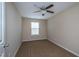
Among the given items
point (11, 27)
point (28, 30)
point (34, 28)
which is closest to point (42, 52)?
point (11, 27)

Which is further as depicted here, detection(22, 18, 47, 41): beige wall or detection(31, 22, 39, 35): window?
detection(31, 22, 39, 35): window

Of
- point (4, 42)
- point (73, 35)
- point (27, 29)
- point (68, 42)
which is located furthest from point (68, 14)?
point (27, 29)

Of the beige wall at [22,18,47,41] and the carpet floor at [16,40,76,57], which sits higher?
the beige wall at [22,18,47,41]

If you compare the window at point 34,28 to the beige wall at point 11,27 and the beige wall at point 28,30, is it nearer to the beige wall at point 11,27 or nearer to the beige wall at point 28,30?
the beige wall at point 28,30

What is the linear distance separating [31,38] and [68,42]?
3917 millimetres

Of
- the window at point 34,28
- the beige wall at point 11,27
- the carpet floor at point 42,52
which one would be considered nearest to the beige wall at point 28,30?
the window at point 34,28

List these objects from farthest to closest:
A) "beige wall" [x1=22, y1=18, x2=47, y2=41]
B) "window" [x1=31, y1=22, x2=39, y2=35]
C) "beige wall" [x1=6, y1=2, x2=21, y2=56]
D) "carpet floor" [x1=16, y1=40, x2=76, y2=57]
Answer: "window" [x1=31, y1=22, x2=39, y2=35] → "beige wall" [x1=22, y1=18, x2=47, y2=41] → "carpet floor" [x1=16, y1=40, x2=76, y2=57] → "beige wall" [x1=6, y1=2, x2=21, y2=56]

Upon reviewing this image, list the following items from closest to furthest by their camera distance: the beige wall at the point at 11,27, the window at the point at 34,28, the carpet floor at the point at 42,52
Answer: the beige wall at the point at 11,27 < the carpet floor at the point at 42,52 < the window at the point at 34,28

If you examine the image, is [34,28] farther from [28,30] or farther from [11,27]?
[11,27]

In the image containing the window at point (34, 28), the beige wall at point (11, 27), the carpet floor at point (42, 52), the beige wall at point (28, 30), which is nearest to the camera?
the beige wall at point (11, 27)

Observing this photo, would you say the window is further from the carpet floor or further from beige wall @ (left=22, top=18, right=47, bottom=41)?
the carpet floor

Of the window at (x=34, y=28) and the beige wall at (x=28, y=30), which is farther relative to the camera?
the window at (x=34, y=28)

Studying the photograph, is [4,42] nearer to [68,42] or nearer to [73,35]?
[73,35]

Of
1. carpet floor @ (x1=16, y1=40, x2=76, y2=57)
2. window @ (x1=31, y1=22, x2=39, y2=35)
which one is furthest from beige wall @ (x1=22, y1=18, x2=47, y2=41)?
carpet floor @ (x1=16, y1=40, x2=76, y2=57)
